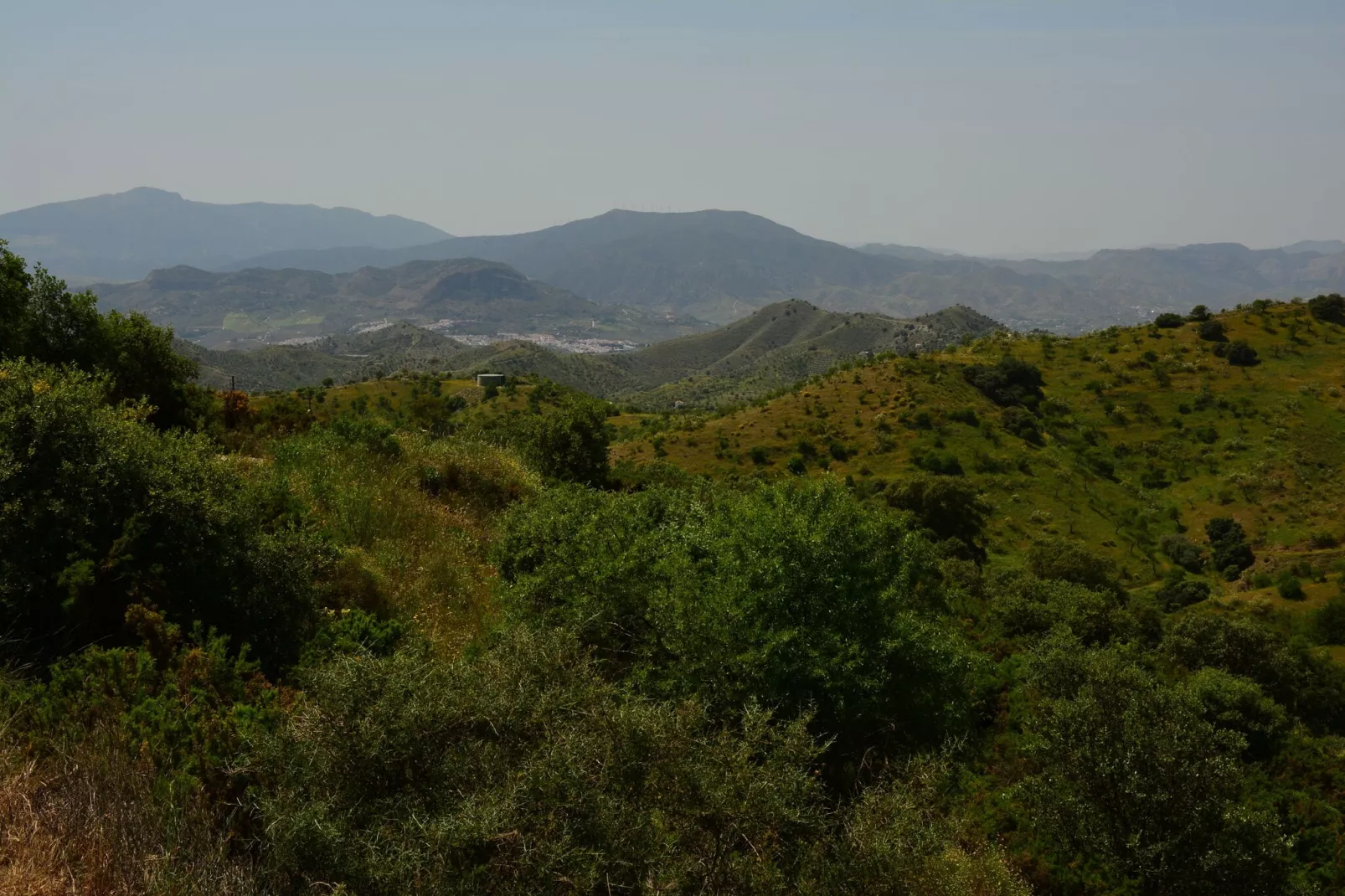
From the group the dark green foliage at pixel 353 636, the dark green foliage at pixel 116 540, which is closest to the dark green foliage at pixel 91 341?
the dark green foliage at pixel 116 540

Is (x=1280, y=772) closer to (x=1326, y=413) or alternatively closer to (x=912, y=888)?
(x=912, y=888)

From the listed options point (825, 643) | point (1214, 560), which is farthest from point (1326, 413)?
point (825, 643)

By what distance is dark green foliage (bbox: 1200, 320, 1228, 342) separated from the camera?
2870 inches

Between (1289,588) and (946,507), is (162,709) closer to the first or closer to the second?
(946,507)

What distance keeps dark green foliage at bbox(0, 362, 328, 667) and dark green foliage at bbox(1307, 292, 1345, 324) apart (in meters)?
101

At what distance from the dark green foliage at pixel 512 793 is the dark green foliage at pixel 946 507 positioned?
117 ft

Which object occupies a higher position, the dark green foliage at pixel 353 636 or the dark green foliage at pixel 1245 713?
the dark green foliage at pixel 353 636

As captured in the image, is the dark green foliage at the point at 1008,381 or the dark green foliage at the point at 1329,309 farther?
the dark green foliage at the point at 1329,309

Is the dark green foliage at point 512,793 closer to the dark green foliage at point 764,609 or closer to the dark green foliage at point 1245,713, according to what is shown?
the dark green foliage at point 764,609

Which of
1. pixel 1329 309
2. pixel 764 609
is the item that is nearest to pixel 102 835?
pixel 764 609

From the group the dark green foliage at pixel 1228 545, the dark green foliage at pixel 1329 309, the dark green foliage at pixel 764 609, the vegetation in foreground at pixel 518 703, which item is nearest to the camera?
the vegetation in foreground at pixel 518 703

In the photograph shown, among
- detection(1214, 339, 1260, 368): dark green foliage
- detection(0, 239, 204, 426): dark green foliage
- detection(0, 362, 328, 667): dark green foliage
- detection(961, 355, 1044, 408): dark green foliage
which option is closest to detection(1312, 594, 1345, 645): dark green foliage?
detection(961, 355, 1044, 408): dark green foliage

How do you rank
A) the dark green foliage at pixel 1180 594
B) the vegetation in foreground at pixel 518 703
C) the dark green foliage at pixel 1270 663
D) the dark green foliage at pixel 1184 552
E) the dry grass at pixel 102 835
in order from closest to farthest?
1. the dry grass at pixel 102 835
2. the vegetation in foreground at pixel 518 703
3. the dark green foliage at pixel 1270 663
4. the dark green foliage at pixel 1180 594
5. the dark green foliage at pixel 1184 552

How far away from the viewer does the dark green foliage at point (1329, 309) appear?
249 ft
